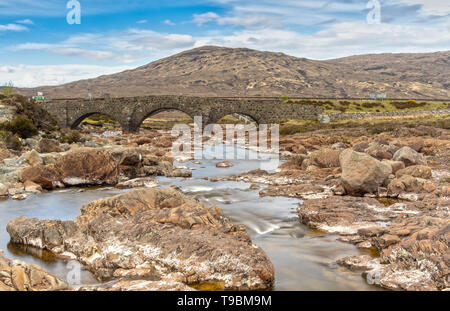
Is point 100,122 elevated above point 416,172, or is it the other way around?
point 100,122

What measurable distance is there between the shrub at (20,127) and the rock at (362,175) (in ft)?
88.6

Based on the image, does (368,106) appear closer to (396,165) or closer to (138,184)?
(396,165)

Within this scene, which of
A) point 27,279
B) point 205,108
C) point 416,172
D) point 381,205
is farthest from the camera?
point 205,108

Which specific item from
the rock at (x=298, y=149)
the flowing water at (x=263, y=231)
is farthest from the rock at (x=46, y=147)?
the rock at (x=298, y=149)

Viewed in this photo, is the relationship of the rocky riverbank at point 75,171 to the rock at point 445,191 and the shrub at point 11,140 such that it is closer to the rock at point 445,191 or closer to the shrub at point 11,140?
the shrub at point 11,140

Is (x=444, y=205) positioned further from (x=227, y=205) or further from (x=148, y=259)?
(x=148, y=259)

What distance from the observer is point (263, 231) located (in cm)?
1421

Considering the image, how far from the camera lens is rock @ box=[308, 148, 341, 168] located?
24.5 meters

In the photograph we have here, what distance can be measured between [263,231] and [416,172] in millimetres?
9715

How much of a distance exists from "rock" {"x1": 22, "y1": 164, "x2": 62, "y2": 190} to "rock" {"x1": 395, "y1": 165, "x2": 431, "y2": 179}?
1595 cm

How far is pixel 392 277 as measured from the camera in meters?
9.57

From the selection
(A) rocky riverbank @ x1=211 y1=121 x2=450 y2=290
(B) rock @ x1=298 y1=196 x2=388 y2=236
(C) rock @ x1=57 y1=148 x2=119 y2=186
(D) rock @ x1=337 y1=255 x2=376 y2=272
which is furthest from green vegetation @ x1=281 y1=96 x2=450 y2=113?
(D) rock @ x1=337 y1=255 x2=376 y2=272

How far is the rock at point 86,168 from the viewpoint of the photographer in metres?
22.0

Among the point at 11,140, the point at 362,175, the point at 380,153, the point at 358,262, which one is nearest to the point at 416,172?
the point at 362,175
